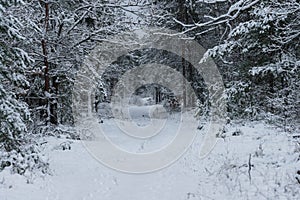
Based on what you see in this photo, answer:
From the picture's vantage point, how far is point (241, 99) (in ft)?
47.0

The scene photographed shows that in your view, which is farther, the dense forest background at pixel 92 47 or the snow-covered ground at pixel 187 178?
the dense forest background at pixel 92 47

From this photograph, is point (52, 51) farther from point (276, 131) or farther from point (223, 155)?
point (276, 131)

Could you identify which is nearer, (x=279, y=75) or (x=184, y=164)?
(x=184, y=164)

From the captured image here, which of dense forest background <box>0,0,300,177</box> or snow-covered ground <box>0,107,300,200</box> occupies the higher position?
dense forest background <box>0,0,300,177</box>

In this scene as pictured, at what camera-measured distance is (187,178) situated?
293 inches

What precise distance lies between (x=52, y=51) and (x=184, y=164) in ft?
25.3

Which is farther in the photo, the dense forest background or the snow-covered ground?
the dense forest background

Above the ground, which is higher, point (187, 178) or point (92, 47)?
point (92, 47)

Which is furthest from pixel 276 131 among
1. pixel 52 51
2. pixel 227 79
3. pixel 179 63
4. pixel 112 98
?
pixel 112 98

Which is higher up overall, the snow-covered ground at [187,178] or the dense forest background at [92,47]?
the dense forest background at [92,47]

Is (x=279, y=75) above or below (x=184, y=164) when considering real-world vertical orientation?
above

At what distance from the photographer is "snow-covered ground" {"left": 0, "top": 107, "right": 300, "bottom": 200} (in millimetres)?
5727

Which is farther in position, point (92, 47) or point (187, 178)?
point (92, 47)

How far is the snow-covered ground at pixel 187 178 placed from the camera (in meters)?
5.73
